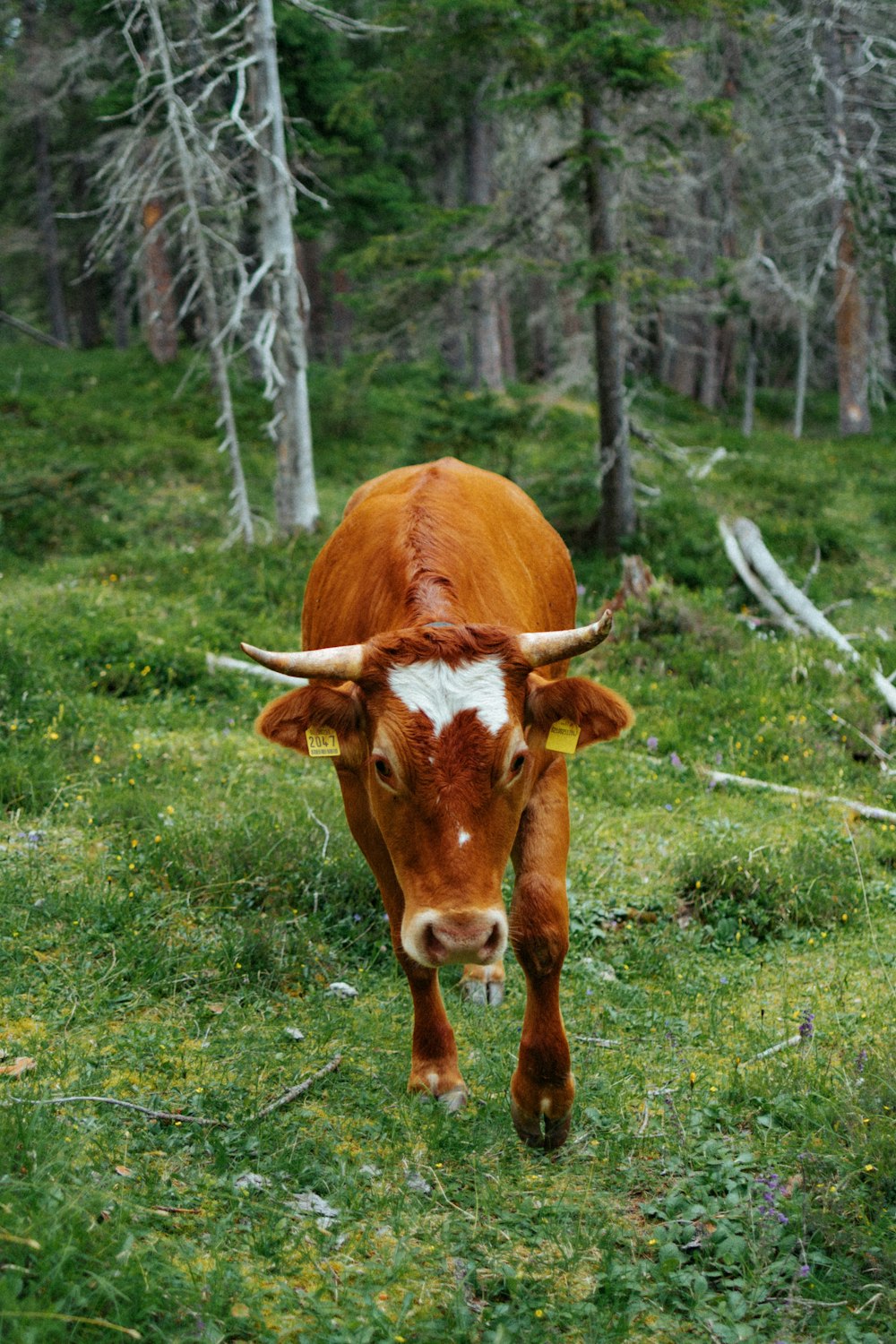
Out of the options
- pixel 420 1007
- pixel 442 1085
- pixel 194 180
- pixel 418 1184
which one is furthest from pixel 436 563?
pixel 194 180

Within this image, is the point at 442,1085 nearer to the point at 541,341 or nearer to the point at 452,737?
the point at 452,737

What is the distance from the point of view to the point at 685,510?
47.4ft

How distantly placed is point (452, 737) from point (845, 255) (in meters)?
23.5

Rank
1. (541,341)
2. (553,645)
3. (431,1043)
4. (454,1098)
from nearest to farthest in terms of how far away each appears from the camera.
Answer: (553,645)
(454,1098)
(431,1043)
(541,341)

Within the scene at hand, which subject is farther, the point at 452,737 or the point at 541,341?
the point at 541,341

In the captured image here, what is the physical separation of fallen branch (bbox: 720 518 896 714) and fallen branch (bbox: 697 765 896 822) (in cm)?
175

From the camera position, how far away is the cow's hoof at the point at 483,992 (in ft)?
18.2

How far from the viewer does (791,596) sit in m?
12.2

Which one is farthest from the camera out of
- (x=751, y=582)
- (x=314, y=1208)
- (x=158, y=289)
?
(x=158, y=289)

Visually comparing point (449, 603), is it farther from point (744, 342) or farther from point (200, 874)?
point (744, 342)

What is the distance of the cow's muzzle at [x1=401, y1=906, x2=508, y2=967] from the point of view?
362cm

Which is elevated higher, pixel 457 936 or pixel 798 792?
pixel 457 936

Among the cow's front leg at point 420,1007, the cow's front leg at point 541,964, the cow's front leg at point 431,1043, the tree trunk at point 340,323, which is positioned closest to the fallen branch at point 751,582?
the cow's front leg at point 541,964

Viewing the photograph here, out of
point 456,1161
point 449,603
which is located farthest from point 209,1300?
point 449,603
